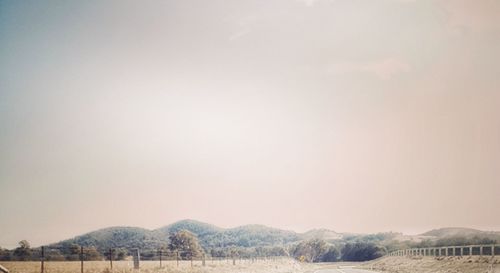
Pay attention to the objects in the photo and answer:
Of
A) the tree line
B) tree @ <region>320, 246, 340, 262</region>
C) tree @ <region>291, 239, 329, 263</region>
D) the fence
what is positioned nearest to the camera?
the fence

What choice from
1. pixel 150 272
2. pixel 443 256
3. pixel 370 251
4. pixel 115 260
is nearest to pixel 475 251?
pixel 443 256

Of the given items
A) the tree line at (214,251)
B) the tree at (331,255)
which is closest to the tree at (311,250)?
the tree line at (214,251)

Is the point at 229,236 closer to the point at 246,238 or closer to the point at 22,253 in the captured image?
the point at 246,238

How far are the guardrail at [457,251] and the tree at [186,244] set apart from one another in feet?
31.2

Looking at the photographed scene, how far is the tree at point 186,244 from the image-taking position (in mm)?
24828

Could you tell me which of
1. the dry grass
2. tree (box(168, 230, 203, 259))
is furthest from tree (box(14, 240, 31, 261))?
the dry grass

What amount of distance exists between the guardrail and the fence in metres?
7.60

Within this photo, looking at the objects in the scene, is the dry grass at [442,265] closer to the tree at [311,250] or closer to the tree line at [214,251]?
the tree line at [214,251]

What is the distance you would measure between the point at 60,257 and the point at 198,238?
9293 mm

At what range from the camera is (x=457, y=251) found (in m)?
19.7

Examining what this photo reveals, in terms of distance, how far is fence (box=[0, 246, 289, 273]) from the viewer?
54.4 ft

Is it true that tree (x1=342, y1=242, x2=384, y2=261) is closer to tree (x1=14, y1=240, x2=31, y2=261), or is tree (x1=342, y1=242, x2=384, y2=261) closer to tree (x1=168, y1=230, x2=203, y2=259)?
tree (x1=168, y1=230, x2=203, y2=259)

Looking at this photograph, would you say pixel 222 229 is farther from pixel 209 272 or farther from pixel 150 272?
pixel 150 272

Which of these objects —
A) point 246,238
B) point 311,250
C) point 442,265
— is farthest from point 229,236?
point 442,265
